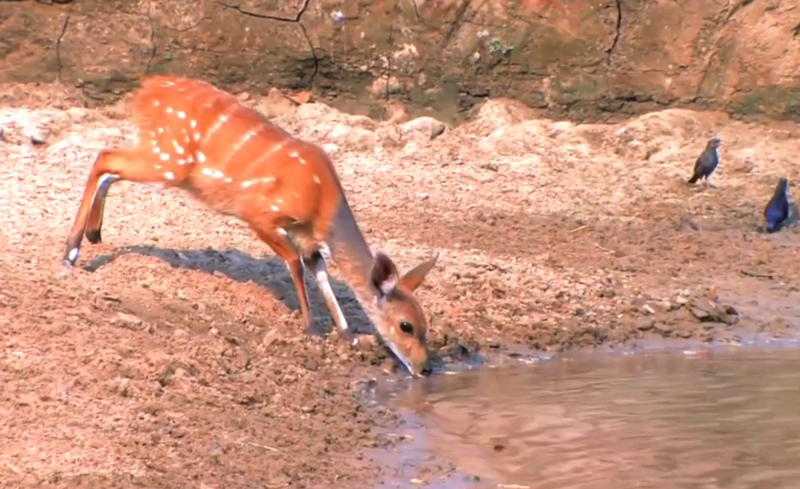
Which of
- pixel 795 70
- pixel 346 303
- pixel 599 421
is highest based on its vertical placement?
pixel 795 70

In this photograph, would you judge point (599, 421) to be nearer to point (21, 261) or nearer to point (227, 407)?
point (227, 407)

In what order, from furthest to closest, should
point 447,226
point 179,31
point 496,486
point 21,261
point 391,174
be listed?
point 179,31, point 391,174, point 447,226, point 21,261, point 496,486

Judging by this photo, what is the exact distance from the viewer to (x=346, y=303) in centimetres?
880

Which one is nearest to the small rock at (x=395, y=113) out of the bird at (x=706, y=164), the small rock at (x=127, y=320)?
the bird at (x=706, y=164)

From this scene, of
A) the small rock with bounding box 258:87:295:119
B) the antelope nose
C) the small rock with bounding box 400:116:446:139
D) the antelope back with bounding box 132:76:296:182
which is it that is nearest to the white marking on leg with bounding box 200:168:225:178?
the antelope back with bounding box 132:76:296:182

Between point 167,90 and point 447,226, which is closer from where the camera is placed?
point 167,90

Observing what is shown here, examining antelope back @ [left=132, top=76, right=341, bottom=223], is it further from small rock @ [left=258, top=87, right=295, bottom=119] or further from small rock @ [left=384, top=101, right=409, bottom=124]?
small rock @ [left=384, top=101, right=409, bottom=124]

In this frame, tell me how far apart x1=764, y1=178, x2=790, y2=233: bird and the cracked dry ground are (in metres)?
0.09

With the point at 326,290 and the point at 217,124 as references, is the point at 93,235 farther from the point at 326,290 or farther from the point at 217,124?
the point at 326,290

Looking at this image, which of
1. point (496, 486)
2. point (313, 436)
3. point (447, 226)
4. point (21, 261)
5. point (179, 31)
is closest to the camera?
point (496, 486)

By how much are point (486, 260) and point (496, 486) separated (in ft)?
12.6

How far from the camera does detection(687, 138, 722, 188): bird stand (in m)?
11.1

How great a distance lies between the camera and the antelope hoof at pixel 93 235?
8422mm

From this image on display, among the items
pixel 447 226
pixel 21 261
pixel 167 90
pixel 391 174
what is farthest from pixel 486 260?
pixel 21 261
